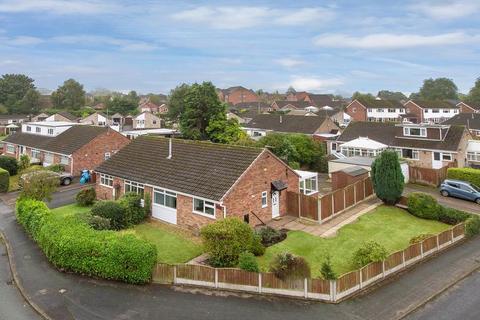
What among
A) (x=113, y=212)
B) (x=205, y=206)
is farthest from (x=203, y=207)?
(x=113, y=212)

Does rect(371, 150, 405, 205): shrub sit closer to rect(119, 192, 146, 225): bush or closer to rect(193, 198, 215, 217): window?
rect(193, 198, 215, 217): window

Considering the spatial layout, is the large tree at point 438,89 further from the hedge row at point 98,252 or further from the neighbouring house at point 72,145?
the hedge row at point 98,252

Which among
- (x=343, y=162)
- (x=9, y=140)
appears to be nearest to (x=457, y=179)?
(x=343, y=162)

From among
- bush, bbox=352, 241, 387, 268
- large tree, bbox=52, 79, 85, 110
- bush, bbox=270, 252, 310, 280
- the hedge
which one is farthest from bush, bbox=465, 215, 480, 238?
large tree, bbox=52, 79, 85, 110

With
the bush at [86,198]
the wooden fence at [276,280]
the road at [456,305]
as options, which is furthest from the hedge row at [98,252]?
the road at [456,305]

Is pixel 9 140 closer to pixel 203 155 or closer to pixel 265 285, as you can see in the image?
pixel 203 155

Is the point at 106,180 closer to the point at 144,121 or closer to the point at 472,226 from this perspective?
the point at 472,226
